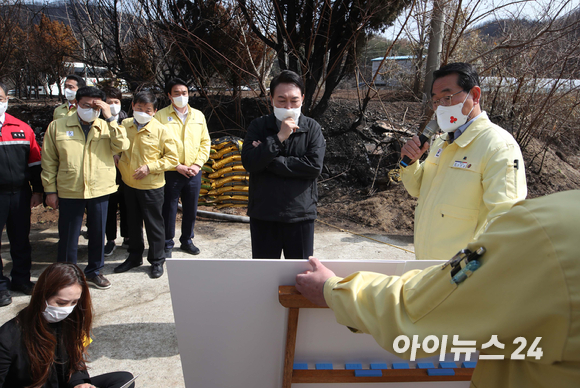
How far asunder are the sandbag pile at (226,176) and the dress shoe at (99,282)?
3145mm

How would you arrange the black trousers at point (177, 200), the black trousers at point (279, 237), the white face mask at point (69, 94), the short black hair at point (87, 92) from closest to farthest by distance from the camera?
1. the black trousers at point (279, 237)
2. the short black hair at point (87, 92)
3. the black trousers at point (177, 200)
4. the white face mask at point (69, 94)

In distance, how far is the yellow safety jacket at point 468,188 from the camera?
6.54 feet

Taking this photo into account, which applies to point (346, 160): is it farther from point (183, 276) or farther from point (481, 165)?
point (183, 276)

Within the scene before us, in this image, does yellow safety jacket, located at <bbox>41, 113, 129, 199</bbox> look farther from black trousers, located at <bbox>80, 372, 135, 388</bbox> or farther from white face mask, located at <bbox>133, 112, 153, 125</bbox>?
black trousers, located at <bbox>80, 372, 135, 388</bbox>

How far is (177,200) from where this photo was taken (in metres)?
4.90

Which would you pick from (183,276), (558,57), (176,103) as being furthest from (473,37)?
(183,276)

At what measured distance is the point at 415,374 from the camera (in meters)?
1.72

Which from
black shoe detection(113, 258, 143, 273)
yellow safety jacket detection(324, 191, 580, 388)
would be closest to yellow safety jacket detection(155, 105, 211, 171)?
black shoe detection(113, 258, 143, 273)

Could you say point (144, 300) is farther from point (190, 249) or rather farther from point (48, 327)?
point (48, 327)

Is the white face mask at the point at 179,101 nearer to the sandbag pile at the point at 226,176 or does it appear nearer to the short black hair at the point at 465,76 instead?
the sandbag pile at the point at 226,176

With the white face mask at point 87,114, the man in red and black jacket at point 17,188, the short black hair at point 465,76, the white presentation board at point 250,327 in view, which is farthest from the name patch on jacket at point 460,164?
the man in red and black jacket at point 17,188

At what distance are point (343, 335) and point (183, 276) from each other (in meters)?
0.75

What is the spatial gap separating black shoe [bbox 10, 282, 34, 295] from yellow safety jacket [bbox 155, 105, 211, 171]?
6.12 ft

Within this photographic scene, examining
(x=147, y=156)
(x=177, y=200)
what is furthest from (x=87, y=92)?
(x=177, y=200)
